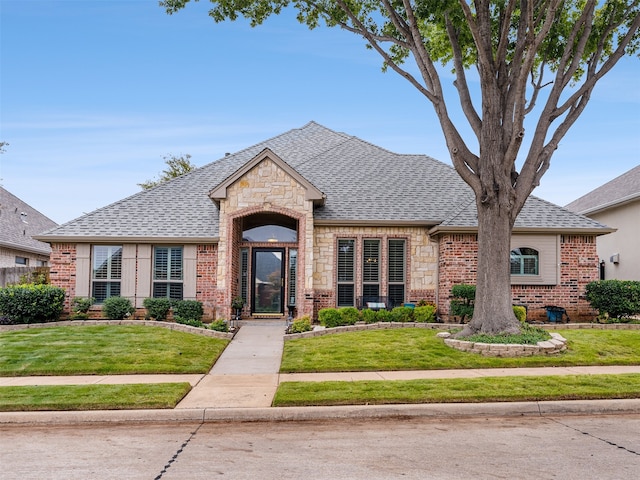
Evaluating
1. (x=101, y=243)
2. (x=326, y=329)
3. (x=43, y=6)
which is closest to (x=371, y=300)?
(x=326, y=329)

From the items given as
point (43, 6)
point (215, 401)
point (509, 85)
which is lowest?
point (215, 401)

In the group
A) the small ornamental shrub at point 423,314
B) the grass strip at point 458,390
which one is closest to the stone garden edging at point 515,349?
the grass strip at point 458,390

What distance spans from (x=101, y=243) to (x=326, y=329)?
8.12m

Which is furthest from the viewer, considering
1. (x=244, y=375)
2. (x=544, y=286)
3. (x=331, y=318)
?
(x=544, y=286)

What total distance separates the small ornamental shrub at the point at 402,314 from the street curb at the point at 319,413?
8.03 meters

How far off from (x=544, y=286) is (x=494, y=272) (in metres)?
5.41

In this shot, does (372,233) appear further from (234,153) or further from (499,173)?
(234,153)

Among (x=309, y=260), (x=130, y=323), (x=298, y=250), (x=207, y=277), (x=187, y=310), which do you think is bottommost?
(x=130, y=323)

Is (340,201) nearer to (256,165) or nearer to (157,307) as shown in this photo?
(256,165)

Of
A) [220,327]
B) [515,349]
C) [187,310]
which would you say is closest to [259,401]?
[515,349]

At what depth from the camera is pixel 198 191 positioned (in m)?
19.8

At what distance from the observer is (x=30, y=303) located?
49.8 feet

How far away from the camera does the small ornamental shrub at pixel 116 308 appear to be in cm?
1634

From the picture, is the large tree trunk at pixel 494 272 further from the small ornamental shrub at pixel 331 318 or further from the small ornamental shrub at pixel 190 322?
→ the small ornamental shrub at pixel 190 322
